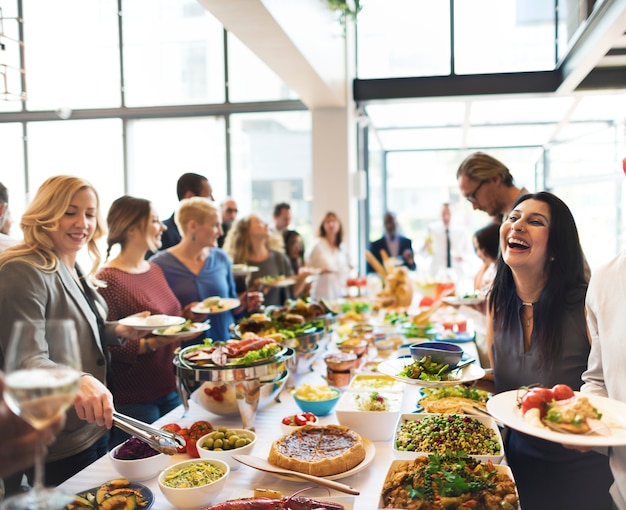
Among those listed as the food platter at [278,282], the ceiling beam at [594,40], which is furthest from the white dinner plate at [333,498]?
the ceiling beam at [594,40]

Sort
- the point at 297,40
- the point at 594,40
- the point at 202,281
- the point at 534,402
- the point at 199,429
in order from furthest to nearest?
the point at 594,40, the point at 297,40, the point at 202,281, the point at 199,429, the point at 534,402

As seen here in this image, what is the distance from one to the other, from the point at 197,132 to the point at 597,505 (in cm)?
661

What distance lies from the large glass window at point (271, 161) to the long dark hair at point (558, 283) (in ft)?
18.1

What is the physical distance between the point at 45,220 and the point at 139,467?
87cm

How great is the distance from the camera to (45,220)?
1.85 m

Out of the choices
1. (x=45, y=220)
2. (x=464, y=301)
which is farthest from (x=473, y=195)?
(x=45, y=220)

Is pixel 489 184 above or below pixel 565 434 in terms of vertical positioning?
above

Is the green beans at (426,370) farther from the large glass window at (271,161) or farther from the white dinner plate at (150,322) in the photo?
the large glass window at (271,161)

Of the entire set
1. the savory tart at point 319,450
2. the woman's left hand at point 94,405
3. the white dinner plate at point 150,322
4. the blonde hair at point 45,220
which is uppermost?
the blonde hair at point 45,220

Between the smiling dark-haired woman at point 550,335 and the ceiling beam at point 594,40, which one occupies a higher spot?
the ceiling beam at point 594,40

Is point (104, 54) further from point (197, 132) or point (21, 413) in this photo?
point (21, 413)

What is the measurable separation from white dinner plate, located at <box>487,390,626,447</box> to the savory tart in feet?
1.44

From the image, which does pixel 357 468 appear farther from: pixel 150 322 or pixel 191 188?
pixel 191 188

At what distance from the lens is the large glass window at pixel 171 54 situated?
24.0ft
